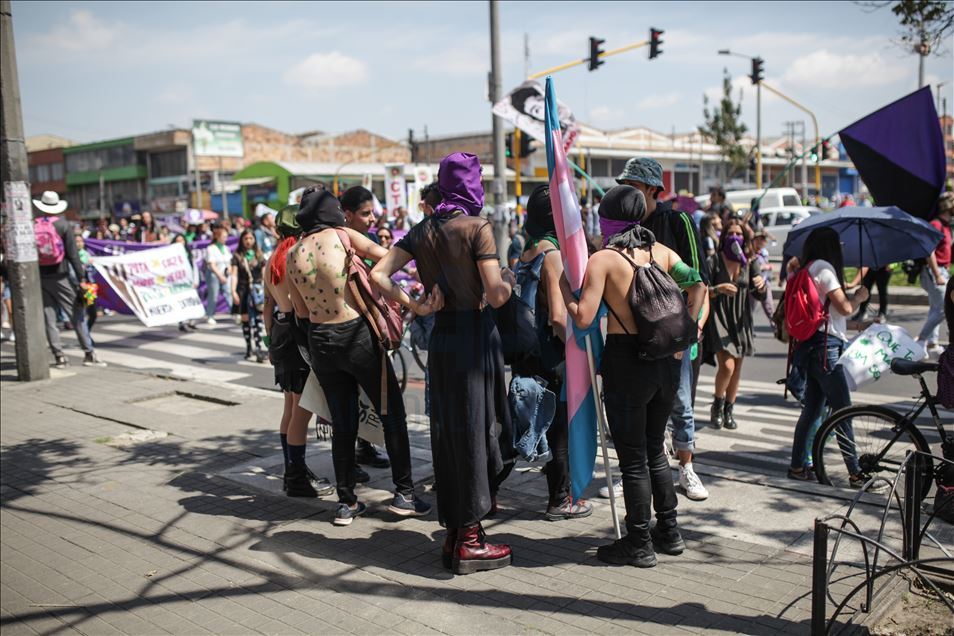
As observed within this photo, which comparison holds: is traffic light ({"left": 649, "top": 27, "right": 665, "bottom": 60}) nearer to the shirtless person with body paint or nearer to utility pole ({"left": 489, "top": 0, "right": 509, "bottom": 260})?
utility pole ({"left": 489, "top": 0, "right": 509, "bottom": 260})

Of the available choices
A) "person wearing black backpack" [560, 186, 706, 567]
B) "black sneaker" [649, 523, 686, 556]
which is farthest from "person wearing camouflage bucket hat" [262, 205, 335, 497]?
"black sneaker" [649, 523, 686, 556]

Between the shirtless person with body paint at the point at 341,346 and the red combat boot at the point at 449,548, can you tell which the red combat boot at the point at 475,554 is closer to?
the red combat boot at the point at 449,548

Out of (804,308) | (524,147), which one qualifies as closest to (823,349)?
(804,308)

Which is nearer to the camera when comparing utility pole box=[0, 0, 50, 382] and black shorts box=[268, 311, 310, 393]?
black shorts box=[268, 311, 310, 393]

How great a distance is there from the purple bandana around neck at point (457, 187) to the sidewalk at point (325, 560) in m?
1.81

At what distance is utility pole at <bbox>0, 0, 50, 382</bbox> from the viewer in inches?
374

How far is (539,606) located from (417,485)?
195 cm

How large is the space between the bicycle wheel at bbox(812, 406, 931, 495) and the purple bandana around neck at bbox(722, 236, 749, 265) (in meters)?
2.24

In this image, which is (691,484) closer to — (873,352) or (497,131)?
(873,352)

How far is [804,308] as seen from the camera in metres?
5.55

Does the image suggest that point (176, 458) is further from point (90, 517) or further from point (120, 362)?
point (120, 362)

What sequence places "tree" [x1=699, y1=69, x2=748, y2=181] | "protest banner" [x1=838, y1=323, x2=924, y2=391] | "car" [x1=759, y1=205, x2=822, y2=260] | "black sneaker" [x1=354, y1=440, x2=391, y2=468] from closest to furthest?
"protest banner" [x1=838, y1=323, x2=924, y2=391]
"black sneaker" [x1=354, y1=440, x2=391, y2=468]
"car" [x1=759, y1=205, x2=822, y2=260]
"tree" [x1=699, y1=69, x2=748, y2=181]

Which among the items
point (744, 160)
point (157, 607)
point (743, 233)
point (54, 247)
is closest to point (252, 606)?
point (157, 607)

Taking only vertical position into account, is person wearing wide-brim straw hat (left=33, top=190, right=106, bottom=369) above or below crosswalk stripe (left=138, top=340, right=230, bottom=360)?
above
